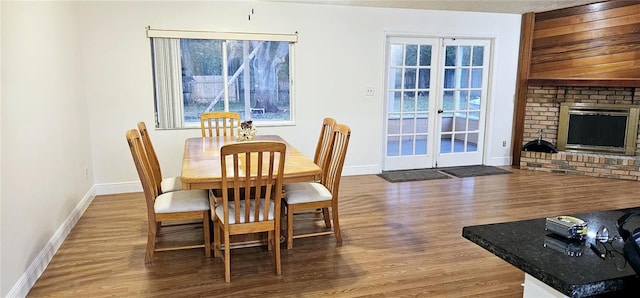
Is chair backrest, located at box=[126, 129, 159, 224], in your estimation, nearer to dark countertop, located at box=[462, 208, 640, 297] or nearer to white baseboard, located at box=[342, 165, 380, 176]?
dark countertop, located at box=[462, 208, 640, 297]

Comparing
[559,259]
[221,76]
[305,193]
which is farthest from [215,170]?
[221,76]

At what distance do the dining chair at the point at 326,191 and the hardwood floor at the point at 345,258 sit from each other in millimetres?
198

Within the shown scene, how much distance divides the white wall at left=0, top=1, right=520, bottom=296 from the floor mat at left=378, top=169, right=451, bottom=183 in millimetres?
235

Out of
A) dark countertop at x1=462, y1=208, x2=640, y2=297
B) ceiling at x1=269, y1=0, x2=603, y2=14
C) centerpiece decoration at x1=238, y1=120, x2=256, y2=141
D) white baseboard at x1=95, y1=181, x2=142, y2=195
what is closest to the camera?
dark countertop at x1=462, y1=208, x2=640, y2=297

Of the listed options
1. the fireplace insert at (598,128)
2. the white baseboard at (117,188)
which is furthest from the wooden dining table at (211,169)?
the fireplace insert at (598,128)

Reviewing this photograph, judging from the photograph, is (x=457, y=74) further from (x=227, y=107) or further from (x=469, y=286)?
(x=469, y=286)

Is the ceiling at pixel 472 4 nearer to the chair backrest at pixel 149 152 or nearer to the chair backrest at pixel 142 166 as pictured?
the chair backrest at pixel 149 152

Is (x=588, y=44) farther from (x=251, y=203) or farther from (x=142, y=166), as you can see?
(x=142, y=166)

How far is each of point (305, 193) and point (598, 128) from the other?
4.67 metres

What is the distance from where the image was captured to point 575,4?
5395 mm

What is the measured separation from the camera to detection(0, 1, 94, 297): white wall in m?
2.44

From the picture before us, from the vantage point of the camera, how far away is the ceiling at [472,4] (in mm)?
5004

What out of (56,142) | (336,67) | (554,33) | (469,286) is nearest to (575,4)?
(554,33)

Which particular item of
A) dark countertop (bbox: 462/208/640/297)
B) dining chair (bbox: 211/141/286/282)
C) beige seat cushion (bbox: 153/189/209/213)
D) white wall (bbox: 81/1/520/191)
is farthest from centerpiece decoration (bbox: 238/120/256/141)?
dark countertop (bbox: 462/208/640/297)
